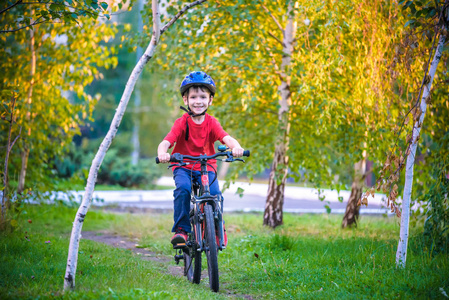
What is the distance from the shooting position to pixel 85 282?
14.3 feet

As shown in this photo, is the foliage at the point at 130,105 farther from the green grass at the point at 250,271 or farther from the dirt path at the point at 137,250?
the green grass at the point at 250,271

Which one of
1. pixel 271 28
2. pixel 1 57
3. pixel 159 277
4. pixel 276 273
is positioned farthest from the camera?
pixel 271 28

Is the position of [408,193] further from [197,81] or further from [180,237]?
[197,81]

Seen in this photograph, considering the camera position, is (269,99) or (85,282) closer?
(85,282)

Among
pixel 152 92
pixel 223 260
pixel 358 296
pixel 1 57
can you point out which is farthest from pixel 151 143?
pixel 358 296

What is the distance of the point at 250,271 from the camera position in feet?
18.8

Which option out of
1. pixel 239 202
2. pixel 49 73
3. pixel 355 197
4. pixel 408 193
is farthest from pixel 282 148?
pixel 239 202

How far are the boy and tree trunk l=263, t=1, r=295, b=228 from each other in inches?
124

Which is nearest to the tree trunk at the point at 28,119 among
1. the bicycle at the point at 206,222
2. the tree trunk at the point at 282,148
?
the tree trunk at the point at 282,148

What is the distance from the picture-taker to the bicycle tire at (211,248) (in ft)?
15.1

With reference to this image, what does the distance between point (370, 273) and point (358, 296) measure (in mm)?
565

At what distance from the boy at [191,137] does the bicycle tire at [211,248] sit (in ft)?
1.18

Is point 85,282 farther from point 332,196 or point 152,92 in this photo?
point 152,92

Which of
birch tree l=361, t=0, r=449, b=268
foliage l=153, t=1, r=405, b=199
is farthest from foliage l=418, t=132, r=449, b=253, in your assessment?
foliage l=153, t=1, r=405, b=199
